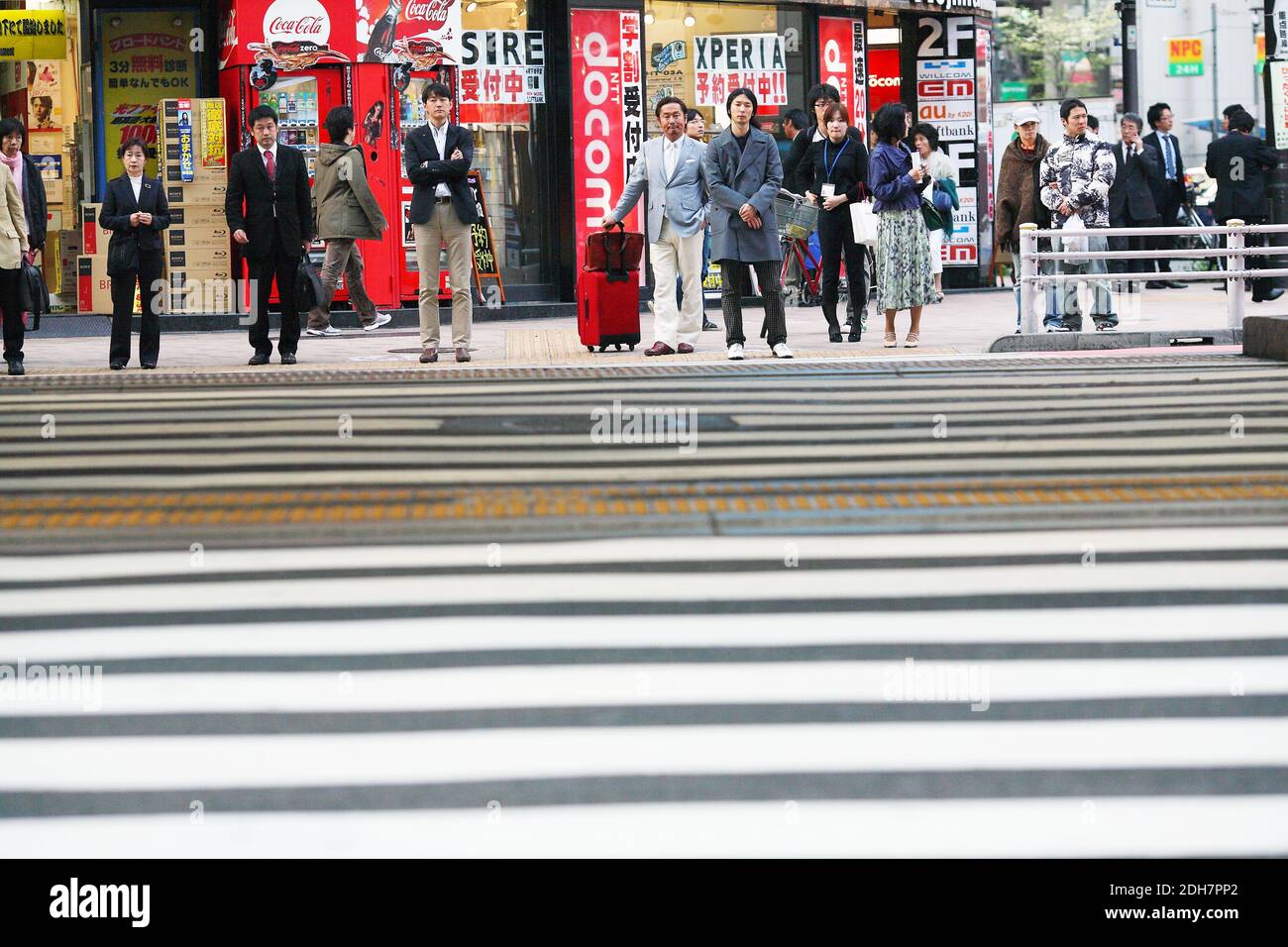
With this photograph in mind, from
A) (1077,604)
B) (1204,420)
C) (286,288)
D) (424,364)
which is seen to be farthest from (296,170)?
(1077,604)

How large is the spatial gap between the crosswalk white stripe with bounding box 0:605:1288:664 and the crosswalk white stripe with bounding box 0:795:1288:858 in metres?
1.11

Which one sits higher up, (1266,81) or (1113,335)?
(1266,81)

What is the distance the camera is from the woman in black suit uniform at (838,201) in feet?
48.4

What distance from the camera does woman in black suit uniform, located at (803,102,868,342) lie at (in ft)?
48.4

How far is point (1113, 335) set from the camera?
13.9 metres

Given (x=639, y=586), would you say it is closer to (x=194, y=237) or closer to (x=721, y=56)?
(x=194, y=237)

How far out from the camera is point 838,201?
14.7m

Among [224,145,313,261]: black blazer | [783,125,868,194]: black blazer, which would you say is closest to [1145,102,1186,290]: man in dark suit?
[783,125,868,194]: black blazer

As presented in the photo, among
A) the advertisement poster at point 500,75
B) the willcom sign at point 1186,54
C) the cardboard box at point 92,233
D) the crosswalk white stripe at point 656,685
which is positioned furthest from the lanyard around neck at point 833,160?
the willcom sign at point 1186,54

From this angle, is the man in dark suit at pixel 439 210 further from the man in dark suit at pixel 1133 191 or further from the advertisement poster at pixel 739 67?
the man in dark suit at pixel 1133 191

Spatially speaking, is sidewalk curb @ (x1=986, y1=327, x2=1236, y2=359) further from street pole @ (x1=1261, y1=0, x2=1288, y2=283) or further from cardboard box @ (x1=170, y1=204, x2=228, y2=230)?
cardboard box @ (x1=170, y1=204, x2=228, y2=230)
